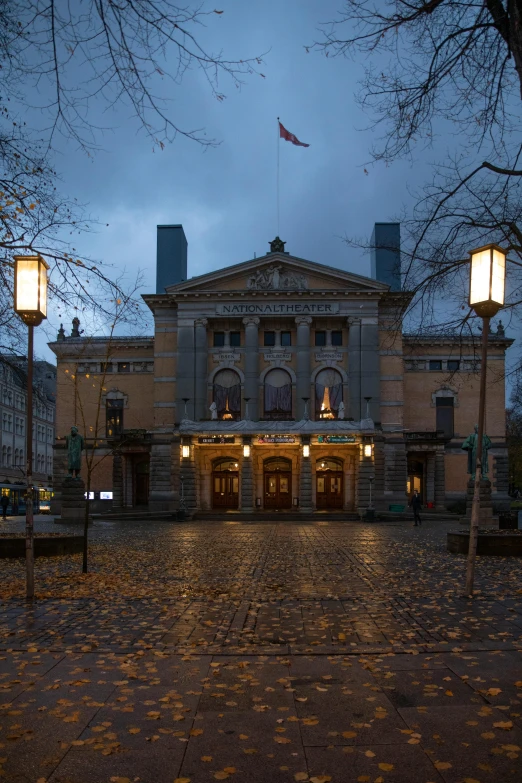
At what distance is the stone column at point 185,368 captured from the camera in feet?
164

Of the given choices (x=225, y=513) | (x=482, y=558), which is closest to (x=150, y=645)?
(x=482, y=558)

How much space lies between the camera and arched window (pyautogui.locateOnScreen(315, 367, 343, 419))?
49.8 meters

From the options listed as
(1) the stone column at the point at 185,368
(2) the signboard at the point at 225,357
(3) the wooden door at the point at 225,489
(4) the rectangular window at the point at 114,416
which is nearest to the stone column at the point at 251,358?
(2) the signboard at the point at 225,357

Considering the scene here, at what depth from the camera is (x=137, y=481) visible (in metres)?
54.1

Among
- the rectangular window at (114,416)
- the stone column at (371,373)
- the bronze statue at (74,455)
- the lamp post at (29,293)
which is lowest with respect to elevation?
the bronze statue at (74,455)

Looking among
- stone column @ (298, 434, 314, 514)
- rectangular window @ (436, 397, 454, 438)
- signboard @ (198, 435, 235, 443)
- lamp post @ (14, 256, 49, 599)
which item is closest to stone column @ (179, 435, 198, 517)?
signboard @ (198, 435, 235, 443)

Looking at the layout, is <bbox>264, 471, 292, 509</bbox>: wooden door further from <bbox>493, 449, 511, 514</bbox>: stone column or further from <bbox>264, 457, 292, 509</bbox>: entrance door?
<bbox>493, 449, 511, 514</bbox>: stone column

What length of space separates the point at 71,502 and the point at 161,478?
17.7m

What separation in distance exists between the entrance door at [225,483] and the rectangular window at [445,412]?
16816 millimetres

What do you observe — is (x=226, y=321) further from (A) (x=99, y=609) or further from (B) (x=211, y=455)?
(A) (x=99, y=609)

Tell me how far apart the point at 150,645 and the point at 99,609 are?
2.52 meters

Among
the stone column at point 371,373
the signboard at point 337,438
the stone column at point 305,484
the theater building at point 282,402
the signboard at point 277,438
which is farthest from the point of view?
the stone column at point 371,373

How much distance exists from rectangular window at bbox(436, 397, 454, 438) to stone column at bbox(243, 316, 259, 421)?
49.6 ft

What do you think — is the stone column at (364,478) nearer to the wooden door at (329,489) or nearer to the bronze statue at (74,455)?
the wooden door at (329,489)
